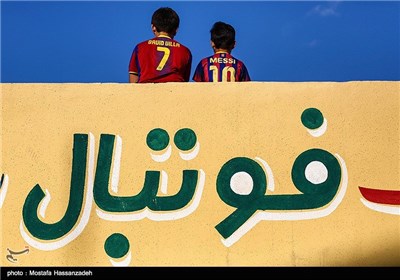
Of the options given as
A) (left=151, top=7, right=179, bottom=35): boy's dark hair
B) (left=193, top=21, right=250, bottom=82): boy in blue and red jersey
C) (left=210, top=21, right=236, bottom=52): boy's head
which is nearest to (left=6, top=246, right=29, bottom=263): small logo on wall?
(left=193, top=21, right=250, bottom=82): boy in blue and red jersey

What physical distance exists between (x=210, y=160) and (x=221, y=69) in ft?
3.20

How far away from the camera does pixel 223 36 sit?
5457 mm

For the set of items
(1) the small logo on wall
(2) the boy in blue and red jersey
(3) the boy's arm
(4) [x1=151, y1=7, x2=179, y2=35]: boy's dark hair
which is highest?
(4) [x1=151, y1=7, x2=179, y2=35]: boy's dark hair

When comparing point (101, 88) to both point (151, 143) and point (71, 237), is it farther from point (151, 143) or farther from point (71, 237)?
point (71, 237)

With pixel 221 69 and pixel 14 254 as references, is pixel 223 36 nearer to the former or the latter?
pixel 221 69

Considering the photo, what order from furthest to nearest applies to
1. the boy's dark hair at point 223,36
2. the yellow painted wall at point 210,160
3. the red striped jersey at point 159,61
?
the boy's dark hair at point 223,36, the red striped jersey at point 159,61, the yellow painted wall at point 210,160

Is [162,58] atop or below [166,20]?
below

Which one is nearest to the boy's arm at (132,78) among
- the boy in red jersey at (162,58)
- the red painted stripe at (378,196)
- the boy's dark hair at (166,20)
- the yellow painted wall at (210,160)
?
the boy in red jersey at (162,58)

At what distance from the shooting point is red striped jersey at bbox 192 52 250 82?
17.5 feet

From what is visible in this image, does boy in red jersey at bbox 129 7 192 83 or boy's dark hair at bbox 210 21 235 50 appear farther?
boy's dark hair at bbox 210 21 235 50

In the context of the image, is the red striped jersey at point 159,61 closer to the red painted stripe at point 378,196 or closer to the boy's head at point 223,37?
the boy's head at point 223,37

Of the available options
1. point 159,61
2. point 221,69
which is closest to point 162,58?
Answer: point 159,61

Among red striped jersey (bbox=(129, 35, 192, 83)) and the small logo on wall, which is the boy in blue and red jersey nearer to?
red striped jersey (bbox=(129, 35, 192, 83))

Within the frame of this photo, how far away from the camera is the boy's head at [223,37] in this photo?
5461mm
